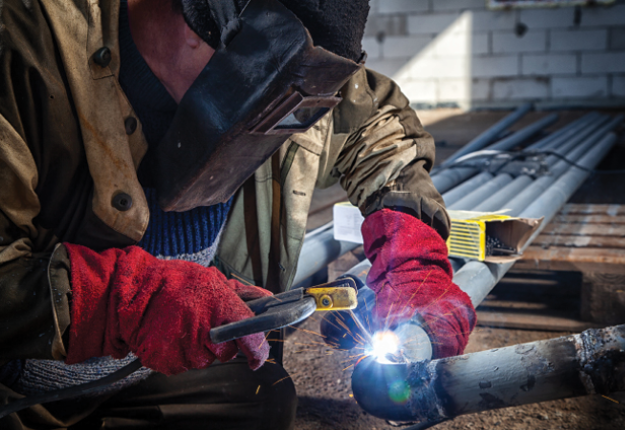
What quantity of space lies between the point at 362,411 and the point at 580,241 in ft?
4.55

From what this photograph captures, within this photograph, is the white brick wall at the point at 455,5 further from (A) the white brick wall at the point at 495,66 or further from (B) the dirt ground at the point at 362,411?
(B) the dirt ground at the point at 362,411

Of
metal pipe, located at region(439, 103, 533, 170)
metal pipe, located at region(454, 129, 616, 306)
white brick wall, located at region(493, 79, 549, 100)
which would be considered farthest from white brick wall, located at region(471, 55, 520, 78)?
metal pipe, located at region(454, 129, 616, 306)

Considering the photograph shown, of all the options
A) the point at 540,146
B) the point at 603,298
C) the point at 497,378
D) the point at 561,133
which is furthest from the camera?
the point at 561,133

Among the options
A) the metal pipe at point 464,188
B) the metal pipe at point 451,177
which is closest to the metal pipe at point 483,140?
the metal pipe at point 451,177

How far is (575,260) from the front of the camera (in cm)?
213

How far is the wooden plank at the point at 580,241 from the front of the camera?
7.54 ft

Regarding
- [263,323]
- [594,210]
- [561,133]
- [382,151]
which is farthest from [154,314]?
[561,133]

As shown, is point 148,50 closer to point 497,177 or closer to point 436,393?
point 436,393

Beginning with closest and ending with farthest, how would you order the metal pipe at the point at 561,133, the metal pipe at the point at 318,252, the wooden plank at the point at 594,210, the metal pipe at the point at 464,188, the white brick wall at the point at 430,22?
the metal pipe at the point at 318,252 < the metal pipe at the point at 464,188 < the wooden plank at the point at 594,210 < the metal pipe at the point at 561,133 < the white brick wall at the point at 430,22

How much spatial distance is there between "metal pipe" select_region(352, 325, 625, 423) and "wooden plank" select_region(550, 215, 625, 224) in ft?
6.53

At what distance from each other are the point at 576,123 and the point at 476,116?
147cm

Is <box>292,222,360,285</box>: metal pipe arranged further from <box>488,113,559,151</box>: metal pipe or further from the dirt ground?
<box>488,113,559,151</box>: metal pipe

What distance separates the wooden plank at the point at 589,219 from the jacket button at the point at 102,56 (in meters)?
2.42

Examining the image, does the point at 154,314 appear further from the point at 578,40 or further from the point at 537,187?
the point at 578,40
